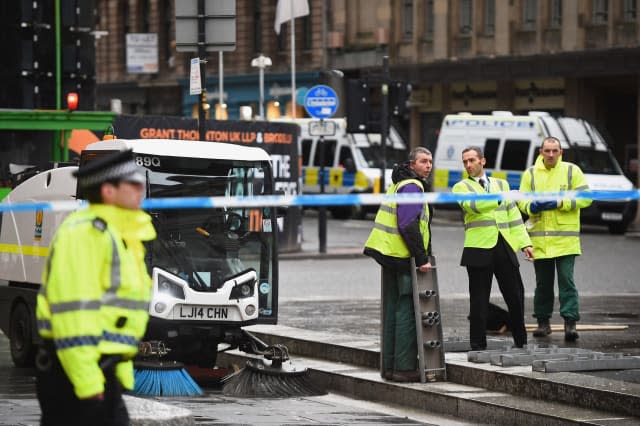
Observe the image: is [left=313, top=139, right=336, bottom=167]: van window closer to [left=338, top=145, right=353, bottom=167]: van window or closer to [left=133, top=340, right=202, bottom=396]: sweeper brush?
[left=338, top=145, right=353, bottom=167]: van window

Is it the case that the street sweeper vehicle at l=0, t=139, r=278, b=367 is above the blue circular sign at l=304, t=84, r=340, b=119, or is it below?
below

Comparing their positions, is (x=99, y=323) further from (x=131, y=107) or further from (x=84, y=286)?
(x=131, y=107)

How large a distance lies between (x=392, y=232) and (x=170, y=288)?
77.8 inches

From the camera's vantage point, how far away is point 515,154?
123 feet

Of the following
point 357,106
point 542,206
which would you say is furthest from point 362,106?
point 542,206

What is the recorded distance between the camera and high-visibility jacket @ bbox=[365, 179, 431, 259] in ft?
39.8

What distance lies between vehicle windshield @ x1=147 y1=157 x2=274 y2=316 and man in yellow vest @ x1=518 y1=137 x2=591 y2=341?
2.46m

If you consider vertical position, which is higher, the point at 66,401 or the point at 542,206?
the point at 542,206

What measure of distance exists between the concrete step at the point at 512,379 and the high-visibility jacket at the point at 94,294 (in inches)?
187

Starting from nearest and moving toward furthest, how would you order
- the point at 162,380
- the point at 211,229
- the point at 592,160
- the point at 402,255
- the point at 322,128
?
the point at 162,380 → the point at 402,255 → the point at 211,229 → the point at 322,128 → the point at 592,160

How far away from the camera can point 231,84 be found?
201ft

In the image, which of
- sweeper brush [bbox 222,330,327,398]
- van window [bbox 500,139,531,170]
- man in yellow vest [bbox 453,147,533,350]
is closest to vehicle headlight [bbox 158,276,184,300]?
sweeper brush [bbox 222,330,327,398]

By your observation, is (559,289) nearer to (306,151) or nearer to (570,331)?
(570,331)

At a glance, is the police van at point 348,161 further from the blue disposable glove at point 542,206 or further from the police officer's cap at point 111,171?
the police officer's cap at point 111,171
